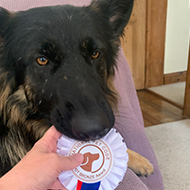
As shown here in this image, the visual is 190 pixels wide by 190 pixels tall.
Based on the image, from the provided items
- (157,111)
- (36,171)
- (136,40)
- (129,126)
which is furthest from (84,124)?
(136,40)

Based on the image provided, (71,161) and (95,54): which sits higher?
(95,54)

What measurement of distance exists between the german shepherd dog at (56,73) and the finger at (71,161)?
0.26 feet

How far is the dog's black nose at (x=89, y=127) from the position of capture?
80 cm

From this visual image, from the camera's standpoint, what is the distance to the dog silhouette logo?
2.78 feet

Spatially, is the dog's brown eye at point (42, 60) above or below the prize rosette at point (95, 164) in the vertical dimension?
above

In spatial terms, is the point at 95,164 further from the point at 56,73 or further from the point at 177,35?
the point at 177,35

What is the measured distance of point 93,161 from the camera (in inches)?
33.7

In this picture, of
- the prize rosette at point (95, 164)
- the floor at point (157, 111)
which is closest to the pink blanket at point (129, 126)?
the prize rosette at point (95, 164)

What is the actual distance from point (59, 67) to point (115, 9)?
24.3 inches

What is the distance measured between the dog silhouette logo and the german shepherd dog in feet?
0.27

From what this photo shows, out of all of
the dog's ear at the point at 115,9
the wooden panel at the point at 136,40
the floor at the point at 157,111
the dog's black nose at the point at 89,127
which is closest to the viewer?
the dog's black nose at the point at 89,127

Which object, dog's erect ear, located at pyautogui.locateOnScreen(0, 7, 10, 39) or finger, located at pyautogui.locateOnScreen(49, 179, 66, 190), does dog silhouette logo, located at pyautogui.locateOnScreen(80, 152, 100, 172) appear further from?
dog's erect ear, located at pyautogui.locateOnScreen(0, 7, 10, 39)

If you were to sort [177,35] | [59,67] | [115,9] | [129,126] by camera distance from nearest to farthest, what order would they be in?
[59,67] → [115,9] → [129,126] → [177,35]

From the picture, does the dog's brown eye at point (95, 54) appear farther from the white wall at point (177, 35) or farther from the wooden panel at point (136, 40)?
the white wall at point (177, 35)
